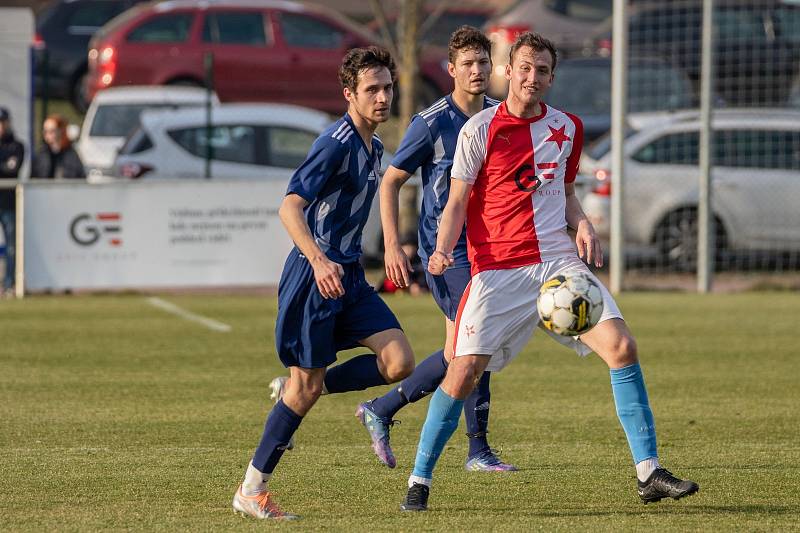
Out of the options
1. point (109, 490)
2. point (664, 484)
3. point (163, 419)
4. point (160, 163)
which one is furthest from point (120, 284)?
point (664, 484)

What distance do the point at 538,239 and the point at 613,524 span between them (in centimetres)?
122

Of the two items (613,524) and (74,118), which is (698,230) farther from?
(74,118)

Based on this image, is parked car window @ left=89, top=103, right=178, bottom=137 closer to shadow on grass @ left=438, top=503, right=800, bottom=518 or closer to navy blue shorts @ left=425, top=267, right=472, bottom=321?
navy blue shorts @ left=425, top=267, right=472, bottom=321

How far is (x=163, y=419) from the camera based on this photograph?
8.66 meters

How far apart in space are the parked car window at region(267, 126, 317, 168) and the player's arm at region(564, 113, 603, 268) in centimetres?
1214

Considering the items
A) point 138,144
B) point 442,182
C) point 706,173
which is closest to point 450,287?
point 442,182

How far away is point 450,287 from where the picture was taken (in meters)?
7.41

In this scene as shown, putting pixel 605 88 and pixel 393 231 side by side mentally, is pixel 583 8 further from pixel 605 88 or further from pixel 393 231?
pixel 393 231

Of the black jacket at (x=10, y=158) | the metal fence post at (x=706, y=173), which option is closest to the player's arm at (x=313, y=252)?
the metal fence post at (x=706, y=173)

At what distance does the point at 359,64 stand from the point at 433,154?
43.7 inches

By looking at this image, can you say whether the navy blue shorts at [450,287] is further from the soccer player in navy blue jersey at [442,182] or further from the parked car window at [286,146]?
the parked car window at [286,146]

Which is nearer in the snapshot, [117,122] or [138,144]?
[138,144]

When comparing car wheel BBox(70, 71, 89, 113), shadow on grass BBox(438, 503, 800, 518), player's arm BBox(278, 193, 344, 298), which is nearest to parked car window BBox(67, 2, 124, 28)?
car wheel BBox(70, 71, 89, 113)

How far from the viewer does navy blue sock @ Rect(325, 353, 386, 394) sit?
6.80 metres
